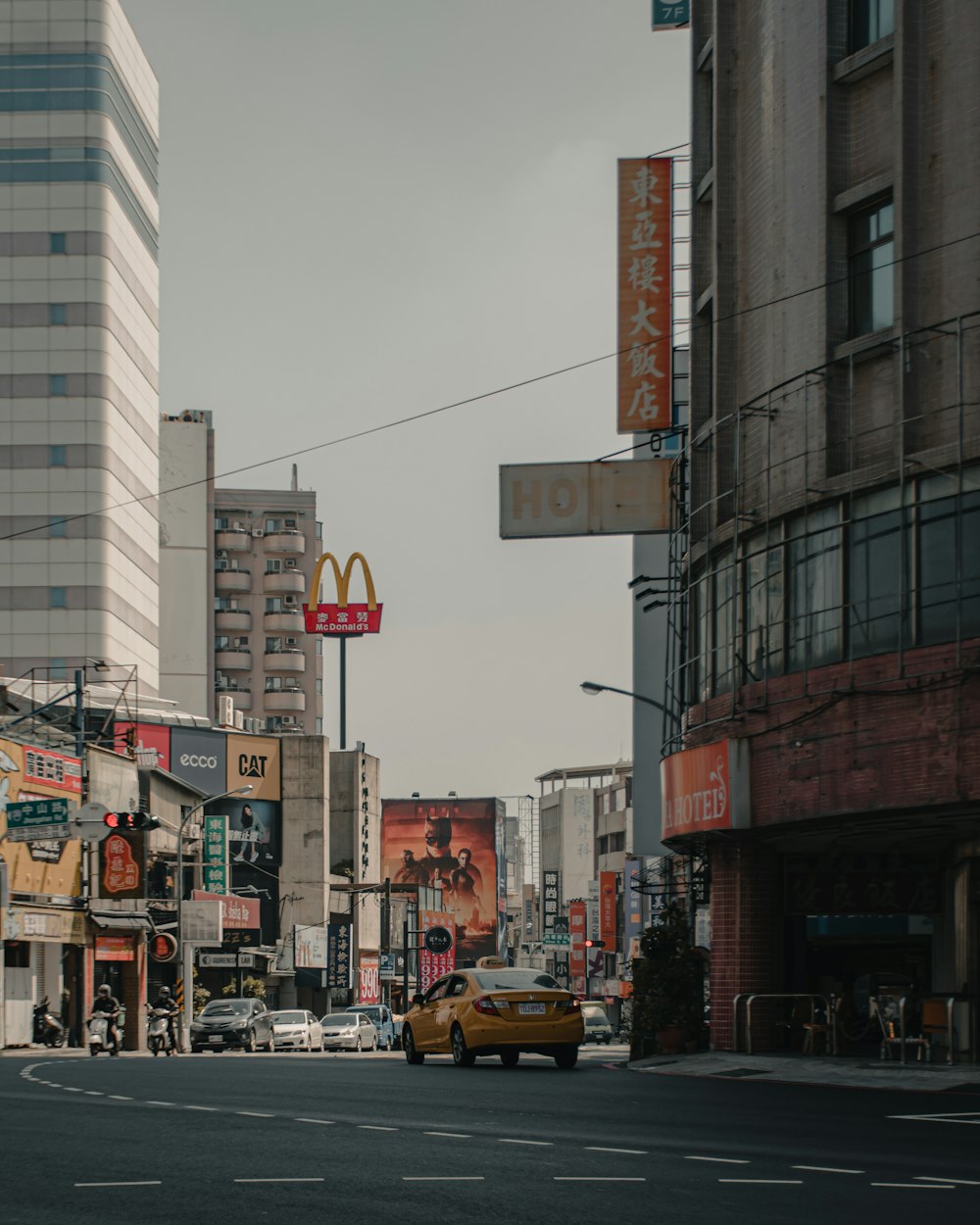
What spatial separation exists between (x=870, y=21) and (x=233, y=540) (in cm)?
12415

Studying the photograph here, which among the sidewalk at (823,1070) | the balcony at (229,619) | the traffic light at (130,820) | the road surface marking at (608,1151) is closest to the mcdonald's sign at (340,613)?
the balcony at (229,619)

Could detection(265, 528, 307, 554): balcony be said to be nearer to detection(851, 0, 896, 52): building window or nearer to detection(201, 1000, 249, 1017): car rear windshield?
detection(201, 1000, 249, 1017): car rear windshield

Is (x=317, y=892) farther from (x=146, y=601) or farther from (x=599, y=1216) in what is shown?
(x=599, y=1216)

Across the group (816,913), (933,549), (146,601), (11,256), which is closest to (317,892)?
(146,601)

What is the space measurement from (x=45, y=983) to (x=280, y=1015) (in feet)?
24.3

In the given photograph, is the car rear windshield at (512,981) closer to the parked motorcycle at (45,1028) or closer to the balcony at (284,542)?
the parked motorcycle at (45,1028)

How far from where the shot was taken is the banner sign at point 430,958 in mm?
129875

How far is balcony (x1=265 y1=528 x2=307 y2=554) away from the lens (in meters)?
152

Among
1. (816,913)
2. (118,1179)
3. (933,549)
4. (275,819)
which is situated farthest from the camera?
(275,819)

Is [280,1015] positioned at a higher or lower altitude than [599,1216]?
lower

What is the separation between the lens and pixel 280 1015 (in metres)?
59.0

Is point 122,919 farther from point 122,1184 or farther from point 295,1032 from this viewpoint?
point 122,1184

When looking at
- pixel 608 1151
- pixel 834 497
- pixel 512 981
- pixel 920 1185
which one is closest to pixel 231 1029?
pixel 512 981

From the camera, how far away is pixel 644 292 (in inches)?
1449
